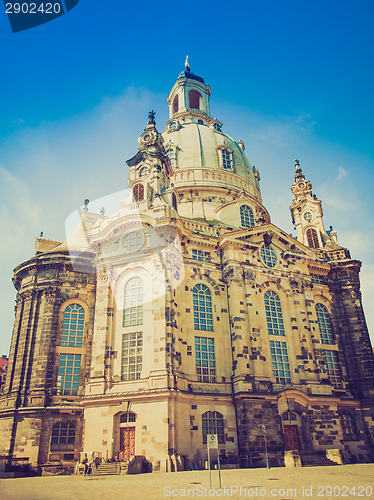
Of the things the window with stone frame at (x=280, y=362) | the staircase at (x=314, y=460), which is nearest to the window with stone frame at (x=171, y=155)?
the window with stone frame at (x=280, y=362)

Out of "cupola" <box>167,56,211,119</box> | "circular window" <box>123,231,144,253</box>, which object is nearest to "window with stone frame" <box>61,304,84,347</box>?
"circular window" <box>123,231,144,253</box>

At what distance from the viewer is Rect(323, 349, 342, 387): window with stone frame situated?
122ft

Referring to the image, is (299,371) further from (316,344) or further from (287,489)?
(287,489)

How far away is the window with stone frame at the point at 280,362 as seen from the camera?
1314 inches

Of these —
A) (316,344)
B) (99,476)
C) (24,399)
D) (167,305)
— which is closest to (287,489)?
(99,476)

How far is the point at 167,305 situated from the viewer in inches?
Result: 1203

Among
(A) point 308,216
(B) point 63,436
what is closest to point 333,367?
(A) point 308,216

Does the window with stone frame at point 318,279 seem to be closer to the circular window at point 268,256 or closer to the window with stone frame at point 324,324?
the window with stone frame at point 324,324

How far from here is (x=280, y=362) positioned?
33.9 meters

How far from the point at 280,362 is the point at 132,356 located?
1247 cm

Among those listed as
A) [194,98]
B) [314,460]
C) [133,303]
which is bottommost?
[314,460]

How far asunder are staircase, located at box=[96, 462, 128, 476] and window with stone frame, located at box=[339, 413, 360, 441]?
1983cm

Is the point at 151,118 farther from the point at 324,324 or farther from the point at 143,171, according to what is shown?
the point at 324,324

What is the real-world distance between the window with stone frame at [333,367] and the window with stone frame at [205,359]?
11.2m
